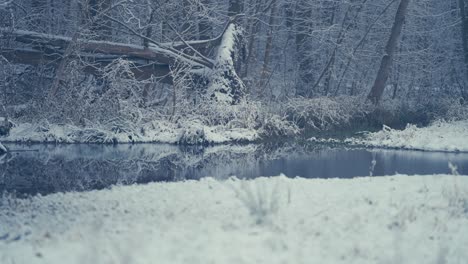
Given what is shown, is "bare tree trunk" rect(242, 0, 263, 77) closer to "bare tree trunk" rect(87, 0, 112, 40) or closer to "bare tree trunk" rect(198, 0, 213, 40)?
"bare tree trunk" rect(198, 0, 213, 40)

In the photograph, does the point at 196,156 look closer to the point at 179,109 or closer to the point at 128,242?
the point at 179,109

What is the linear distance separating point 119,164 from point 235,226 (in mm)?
6307

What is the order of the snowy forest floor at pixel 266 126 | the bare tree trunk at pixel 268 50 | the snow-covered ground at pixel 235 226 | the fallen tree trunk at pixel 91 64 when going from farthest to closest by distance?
the bare tree trunk at pixel 268 50
the fallen tree trunk at pixel 91 64
the snowy forest floor at pixel 266 126
the snow-covered ground at pixel 235 226

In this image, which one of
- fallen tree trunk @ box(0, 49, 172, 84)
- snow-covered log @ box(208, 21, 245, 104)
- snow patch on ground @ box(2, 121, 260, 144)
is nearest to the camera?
snow patch on ground @ box(2, 121, 260, 144)

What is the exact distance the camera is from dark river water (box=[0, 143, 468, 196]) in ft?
29.6

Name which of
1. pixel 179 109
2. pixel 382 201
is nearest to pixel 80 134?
pixel 179 109

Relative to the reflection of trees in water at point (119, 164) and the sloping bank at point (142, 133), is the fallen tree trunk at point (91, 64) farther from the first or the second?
the reflection of trees in water at point (119, 164)

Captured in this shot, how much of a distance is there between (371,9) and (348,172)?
58.1ft

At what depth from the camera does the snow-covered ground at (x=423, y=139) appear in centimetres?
1483

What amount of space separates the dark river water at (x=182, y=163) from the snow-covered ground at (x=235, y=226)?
5.79ft

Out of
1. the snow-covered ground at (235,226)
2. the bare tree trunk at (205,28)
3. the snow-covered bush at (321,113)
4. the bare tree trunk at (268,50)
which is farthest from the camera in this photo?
the bare tree trunk at (268,50)

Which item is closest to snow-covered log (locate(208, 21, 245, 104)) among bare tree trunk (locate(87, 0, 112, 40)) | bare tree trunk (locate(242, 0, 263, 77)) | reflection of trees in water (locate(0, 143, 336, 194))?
bare tree trunk (locate(242, 0, 263, 77))

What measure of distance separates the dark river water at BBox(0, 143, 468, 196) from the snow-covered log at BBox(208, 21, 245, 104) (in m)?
3.02

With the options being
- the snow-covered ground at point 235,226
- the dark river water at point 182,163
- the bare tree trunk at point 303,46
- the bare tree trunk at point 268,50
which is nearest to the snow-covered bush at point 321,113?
the dark river water at point 182,163
